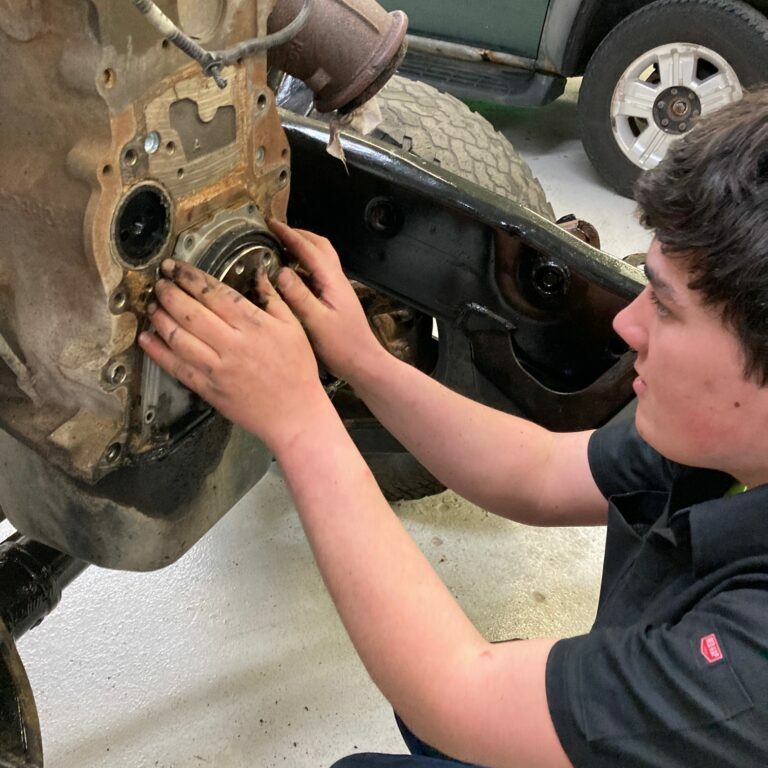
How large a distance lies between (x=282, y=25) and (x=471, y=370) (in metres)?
0.59

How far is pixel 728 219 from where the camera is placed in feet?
2.15

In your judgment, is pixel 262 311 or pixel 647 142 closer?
pixel 262 311

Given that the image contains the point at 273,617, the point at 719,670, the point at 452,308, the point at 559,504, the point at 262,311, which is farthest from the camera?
the point at 273,617

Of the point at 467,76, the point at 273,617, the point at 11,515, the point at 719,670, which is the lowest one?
the point at 273,617

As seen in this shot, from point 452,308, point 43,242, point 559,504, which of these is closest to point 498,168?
point 452,308

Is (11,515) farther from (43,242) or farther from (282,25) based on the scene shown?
(282,25)

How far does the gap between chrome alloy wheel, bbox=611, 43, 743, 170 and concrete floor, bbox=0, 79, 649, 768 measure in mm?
1649

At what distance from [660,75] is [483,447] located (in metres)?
2.17

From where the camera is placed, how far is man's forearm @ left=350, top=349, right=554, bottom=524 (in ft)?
3.46

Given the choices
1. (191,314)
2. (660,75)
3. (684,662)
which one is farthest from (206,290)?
(660,75)

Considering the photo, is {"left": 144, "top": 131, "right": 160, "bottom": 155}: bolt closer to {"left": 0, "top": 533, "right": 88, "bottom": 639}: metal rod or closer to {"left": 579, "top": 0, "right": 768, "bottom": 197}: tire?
{"left": 0, "top": 533, "right": 88, "bottom": 639}: metal rod

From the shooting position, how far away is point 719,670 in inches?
25.2

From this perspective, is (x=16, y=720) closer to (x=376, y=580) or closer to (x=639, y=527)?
(x=376, y=580)

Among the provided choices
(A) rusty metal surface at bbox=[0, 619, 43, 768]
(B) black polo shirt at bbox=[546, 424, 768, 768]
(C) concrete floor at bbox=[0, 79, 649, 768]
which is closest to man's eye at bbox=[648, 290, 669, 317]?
(B) black polo shirt at bbox=[546, 424, 768, 768]
